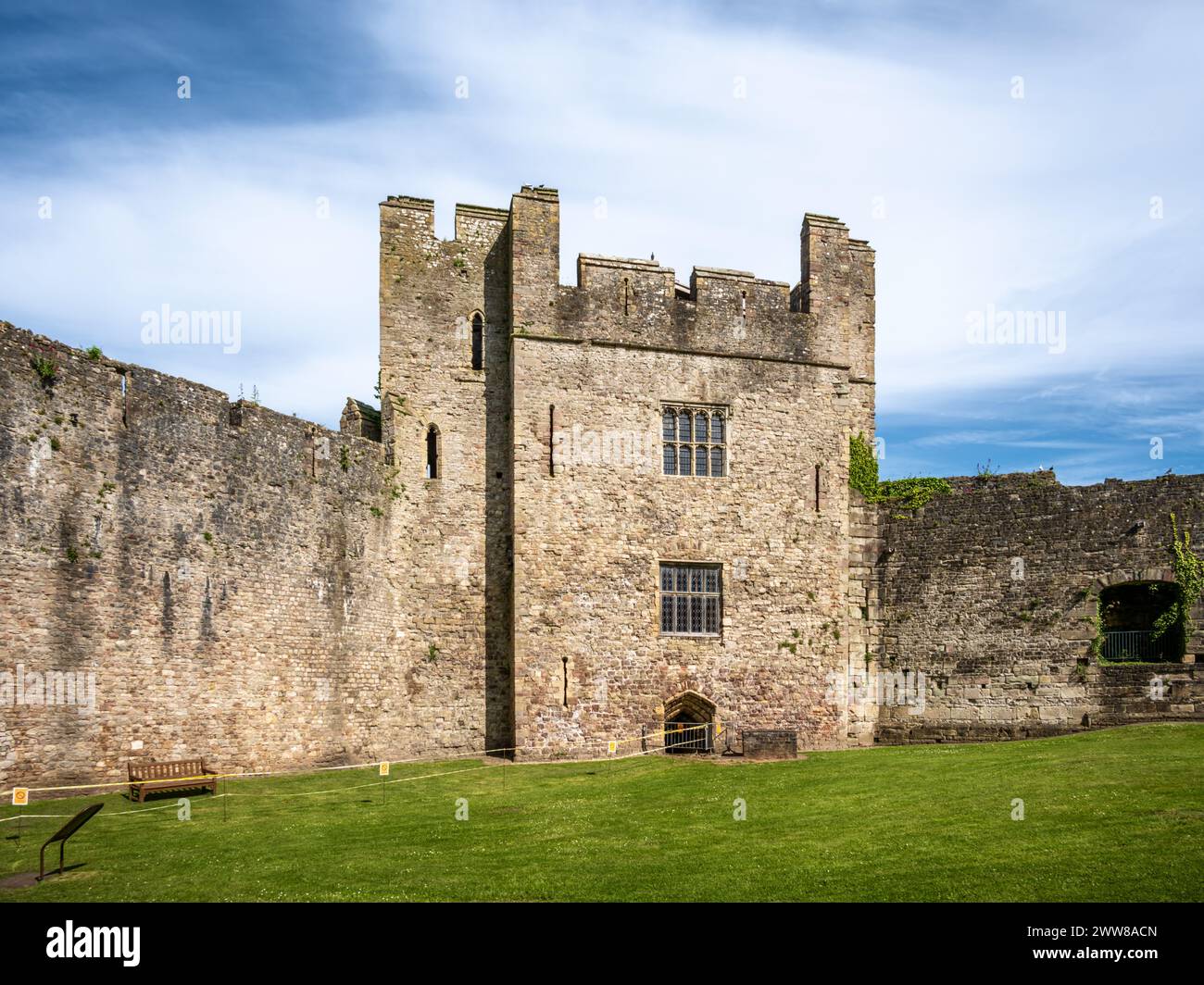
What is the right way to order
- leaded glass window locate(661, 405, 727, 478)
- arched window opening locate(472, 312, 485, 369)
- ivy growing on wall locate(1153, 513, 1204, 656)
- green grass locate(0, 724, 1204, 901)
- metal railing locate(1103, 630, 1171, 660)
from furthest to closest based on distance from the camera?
leaded glass window locate(661, 405, 727, 478) < arched window opening locate(472, 312, 485, 369) < metal railing locate(1103, 630, 1171, 660) < ivy growing on wall locate(1153, 513, 1204, 656) < green grass locate(0, 724, 1204, 901)

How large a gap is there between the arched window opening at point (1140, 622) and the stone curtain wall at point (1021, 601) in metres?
0.61

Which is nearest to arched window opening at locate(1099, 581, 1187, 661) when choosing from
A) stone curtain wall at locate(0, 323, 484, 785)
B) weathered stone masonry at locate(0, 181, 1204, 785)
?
weathered stone masonry at locate(0, 181, 1204, 785)

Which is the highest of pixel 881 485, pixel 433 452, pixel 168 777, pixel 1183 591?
pixel 433 452

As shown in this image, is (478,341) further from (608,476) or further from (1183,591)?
(1183,591)

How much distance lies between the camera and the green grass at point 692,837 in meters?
11.5

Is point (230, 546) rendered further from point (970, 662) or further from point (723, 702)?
point (970, 662)

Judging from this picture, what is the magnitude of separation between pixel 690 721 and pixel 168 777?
12.4 metres

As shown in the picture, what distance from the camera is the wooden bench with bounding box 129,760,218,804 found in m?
17.8

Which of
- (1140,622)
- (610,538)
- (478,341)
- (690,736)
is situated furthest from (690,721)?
(1140,622)

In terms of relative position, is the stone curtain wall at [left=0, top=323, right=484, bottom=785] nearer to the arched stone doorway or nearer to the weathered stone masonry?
the weathered stone masonry

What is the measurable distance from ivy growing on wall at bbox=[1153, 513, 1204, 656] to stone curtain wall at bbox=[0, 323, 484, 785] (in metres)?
16.4

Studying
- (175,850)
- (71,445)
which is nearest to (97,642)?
A: (71,445)

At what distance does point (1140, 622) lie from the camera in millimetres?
26172
